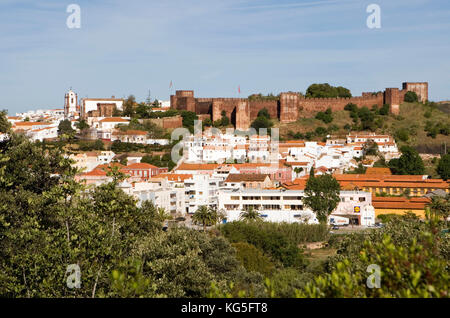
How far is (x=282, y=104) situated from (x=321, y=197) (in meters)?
33.9

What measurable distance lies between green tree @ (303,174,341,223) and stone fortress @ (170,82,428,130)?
99.5 ft

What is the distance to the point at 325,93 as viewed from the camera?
75.8m

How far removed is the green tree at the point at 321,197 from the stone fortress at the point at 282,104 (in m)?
30.3

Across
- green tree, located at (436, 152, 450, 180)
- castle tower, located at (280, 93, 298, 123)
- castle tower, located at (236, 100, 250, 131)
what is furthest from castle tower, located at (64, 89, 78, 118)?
green tree, located at (436, 152, 450, 180)

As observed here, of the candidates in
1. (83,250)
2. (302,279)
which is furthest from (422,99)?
(83,250)

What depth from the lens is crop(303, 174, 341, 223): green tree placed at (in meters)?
36.1

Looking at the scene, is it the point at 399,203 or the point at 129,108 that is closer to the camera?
the point at 399,203

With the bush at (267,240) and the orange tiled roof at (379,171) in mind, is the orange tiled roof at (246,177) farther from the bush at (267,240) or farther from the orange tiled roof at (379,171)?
the bush at (267,240)

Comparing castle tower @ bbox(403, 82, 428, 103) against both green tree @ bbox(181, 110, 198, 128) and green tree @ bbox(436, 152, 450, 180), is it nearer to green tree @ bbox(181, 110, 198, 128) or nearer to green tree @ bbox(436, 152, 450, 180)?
green tree @ bbox(181, 110, 198, 128)

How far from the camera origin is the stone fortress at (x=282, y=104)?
226 ft

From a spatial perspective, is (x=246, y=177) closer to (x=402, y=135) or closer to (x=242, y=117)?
(x=402, y=135)

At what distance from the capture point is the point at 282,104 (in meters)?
69.4

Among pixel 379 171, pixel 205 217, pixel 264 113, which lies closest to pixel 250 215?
pixel 205 217
